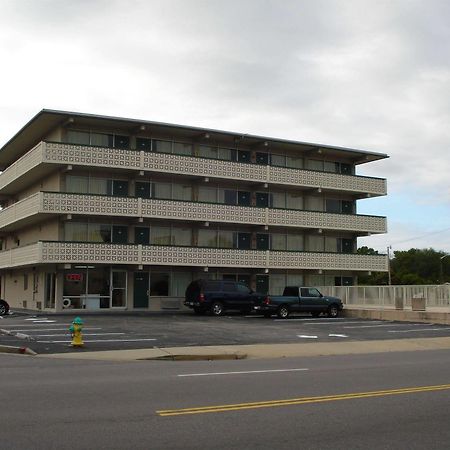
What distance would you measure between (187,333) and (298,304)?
39.2ft

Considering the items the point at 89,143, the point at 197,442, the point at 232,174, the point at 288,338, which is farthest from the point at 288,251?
the point at 197,442

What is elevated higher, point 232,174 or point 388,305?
point 232,174

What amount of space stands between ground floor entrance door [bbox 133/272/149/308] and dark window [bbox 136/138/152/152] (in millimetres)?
7693

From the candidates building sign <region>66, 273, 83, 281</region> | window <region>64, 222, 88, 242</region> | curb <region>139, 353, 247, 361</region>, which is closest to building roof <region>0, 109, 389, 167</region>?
window <region>64, 222, 88, 242</region>

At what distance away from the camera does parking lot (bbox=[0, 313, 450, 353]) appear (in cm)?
1937

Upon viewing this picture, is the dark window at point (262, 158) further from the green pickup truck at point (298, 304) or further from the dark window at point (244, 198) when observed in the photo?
the green pickup truck at point (298, 304)

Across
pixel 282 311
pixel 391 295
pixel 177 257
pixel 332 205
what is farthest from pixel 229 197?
pixel 391 295

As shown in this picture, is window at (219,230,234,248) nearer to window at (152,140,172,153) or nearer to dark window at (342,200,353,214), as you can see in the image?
window at (152,140,172,153)

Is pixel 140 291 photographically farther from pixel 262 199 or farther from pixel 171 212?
pixel 262 199

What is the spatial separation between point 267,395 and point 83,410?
2.85 meters

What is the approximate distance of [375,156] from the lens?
4756 cm

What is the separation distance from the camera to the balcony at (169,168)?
36344 millimetres

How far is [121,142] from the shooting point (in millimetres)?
39469

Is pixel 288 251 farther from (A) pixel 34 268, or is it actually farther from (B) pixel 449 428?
(B) pixel 449 428
